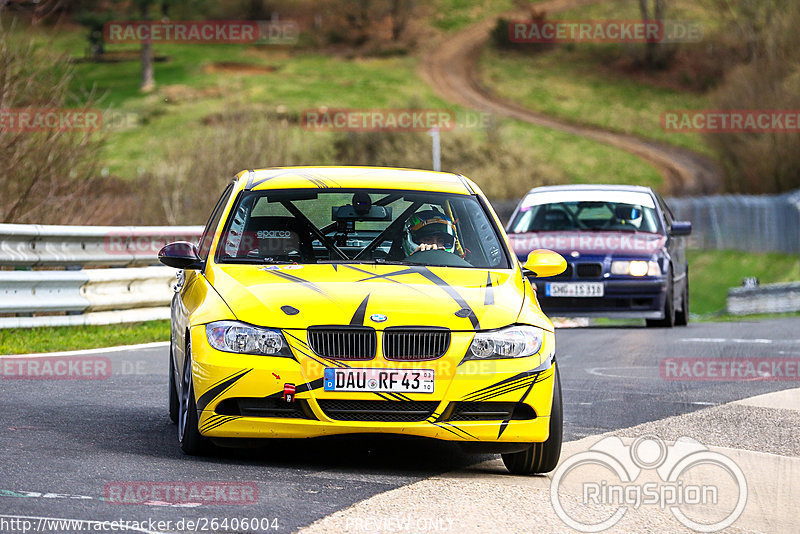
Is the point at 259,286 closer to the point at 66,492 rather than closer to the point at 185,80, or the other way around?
the point at 66,492

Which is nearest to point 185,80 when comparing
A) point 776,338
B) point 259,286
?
point 776,338

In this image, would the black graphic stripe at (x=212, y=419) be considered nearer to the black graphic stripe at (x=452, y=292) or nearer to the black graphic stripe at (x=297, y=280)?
the black graphic stripe at (x=297, y=280)

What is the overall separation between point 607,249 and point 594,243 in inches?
6.9

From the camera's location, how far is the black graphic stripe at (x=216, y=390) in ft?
22.6

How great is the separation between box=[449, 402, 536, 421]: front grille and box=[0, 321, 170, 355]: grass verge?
650cm

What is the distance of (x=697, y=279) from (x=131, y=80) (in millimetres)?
62664

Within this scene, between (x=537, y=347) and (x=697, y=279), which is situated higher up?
(x=537, y=347)

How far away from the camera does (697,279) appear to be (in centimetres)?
4606

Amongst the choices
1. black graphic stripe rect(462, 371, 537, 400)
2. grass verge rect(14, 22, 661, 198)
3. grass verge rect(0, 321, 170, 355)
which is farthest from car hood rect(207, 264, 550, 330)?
grass verge rect(14, 22, 661, 198)

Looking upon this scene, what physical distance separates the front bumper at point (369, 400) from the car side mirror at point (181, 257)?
3.76 ft

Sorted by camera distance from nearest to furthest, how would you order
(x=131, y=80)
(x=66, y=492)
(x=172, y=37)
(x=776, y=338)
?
(x=66, y=492) < (x=776, y=338) < (x=131, y=80) < (x=172, y=37)

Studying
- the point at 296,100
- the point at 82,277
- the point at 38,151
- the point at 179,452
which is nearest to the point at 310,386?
the point at 179,452

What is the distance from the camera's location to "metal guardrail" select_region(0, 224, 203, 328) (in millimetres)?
13430

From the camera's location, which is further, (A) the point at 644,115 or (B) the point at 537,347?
(A) the point at 644,115
